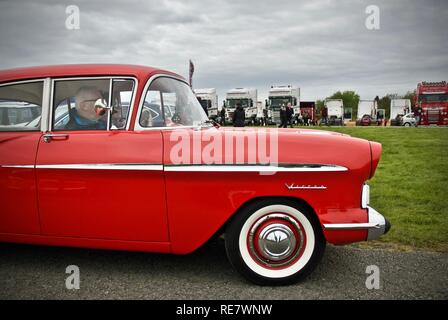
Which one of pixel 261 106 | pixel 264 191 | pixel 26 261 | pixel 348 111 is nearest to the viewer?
pixel 264 191

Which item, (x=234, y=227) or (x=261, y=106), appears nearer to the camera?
(x=234, y=227)

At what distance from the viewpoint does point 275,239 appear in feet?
9.62

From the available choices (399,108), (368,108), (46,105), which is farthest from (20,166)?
(368,108)

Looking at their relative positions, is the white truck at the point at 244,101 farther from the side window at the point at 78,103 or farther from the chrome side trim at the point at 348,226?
the chrome side trim at the point at 348,226

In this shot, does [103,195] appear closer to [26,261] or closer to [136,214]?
[136,214]

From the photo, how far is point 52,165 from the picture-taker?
9.99ft

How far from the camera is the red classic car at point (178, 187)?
286 cm

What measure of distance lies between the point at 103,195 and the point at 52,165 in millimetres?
482

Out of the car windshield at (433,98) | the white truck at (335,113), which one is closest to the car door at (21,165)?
the car windshield at (433,98)

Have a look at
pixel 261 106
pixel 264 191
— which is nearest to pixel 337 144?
pixel 264 191

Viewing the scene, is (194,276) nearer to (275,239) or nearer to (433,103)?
(275,239)
